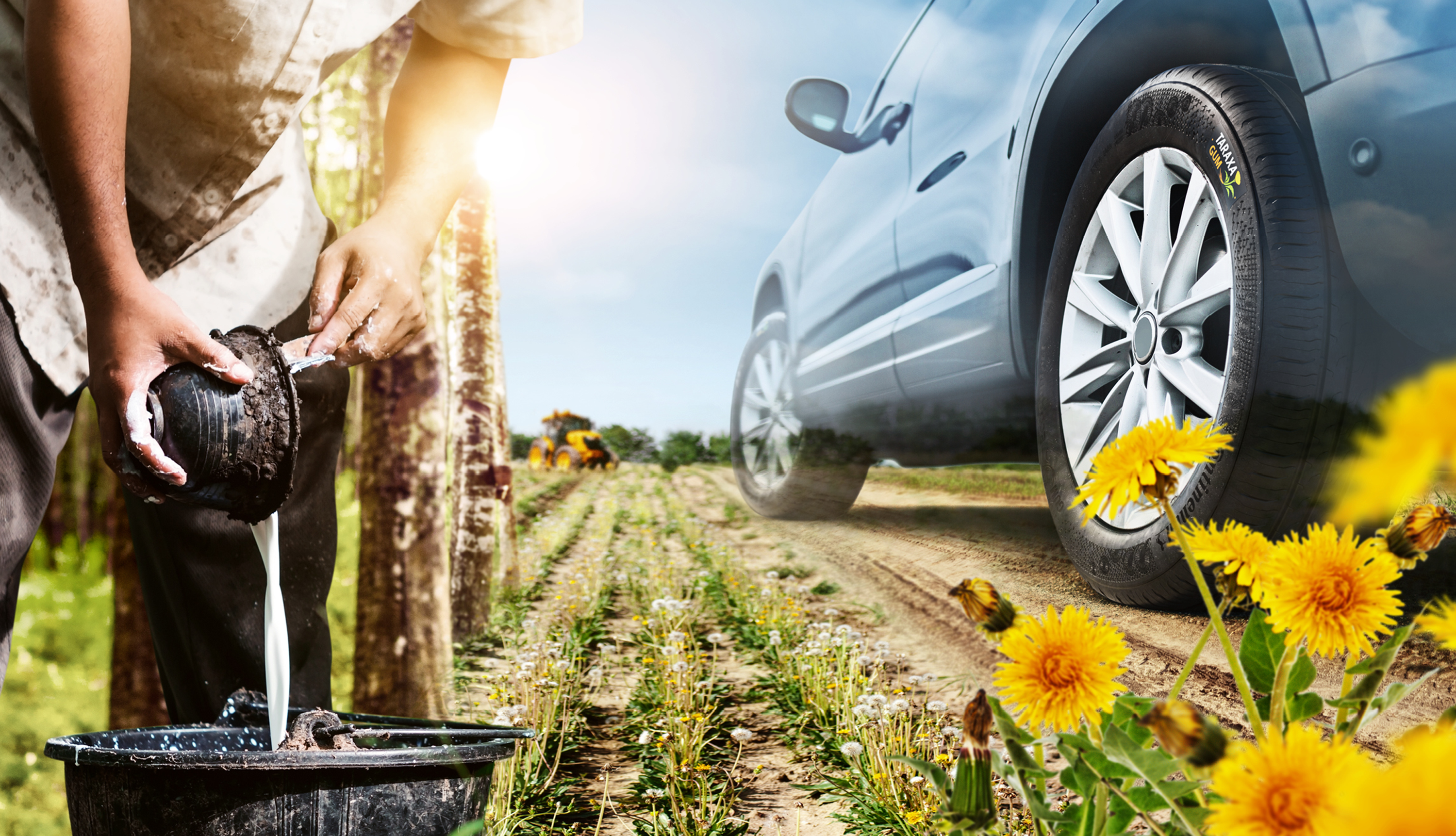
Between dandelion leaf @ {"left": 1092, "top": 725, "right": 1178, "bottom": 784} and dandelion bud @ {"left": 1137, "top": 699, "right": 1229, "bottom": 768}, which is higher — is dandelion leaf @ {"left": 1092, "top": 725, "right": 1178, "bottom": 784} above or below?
below

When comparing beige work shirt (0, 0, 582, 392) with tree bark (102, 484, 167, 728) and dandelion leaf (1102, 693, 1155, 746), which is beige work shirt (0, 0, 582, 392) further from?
dandelion leaf (1102, 693, 1155, 746)

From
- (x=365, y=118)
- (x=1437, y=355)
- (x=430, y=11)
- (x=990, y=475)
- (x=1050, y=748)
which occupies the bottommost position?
(x=1050, y=748)

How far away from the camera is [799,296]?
6.11 feet

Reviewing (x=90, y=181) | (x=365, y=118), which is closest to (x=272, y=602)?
(x=90, y=181)

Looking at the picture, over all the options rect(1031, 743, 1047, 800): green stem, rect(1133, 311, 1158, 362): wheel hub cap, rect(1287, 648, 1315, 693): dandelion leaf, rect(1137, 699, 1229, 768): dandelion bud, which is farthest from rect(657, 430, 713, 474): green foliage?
rect(1137, 699, 1229, 768): dandelion bud

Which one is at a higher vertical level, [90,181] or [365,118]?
[365,118]

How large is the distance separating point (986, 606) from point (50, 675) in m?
2.47

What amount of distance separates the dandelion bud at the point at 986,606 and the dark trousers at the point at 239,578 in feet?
3.46

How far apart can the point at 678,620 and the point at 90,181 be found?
1362 mm

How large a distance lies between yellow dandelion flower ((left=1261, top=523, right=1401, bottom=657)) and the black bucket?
0.75 metres

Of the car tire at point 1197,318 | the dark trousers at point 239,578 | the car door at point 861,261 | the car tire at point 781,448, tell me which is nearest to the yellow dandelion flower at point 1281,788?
the car tire at point 1197,318

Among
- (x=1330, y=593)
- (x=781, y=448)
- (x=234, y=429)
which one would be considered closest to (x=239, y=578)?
(x=234, y=429)

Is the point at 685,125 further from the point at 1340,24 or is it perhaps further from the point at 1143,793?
the point at 1143,793

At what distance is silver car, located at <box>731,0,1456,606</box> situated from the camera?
0.91 metres
